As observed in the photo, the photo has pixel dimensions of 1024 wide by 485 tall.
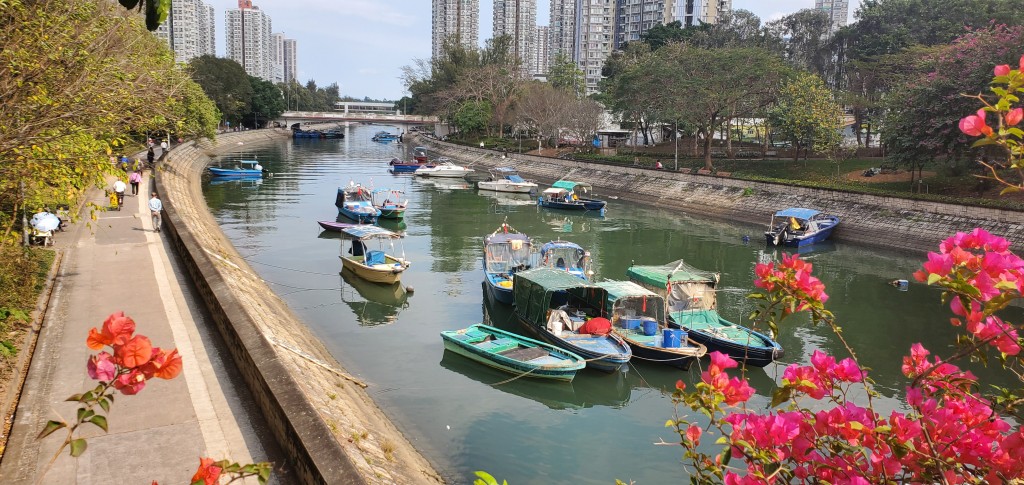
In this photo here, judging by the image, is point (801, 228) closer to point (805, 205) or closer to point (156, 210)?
point (805, 205)

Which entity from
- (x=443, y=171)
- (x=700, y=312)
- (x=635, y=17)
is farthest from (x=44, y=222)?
(x=635, y=17)

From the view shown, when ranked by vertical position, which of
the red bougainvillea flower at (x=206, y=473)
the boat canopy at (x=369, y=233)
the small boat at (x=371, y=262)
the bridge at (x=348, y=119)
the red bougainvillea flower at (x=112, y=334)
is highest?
the bridge at (x=348, y=119)

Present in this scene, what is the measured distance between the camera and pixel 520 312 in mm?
22625

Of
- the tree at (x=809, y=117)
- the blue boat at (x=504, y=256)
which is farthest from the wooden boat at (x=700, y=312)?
the tree at (x=809, y=117)

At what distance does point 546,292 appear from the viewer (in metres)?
21.1

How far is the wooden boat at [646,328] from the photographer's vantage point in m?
19.2

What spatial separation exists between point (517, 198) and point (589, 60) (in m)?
94.2

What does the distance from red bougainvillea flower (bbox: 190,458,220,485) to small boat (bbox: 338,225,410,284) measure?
22.8 meters

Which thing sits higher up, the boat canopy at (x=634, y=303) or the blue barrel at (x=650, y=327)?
the boat canopy at (x=634, y=303)

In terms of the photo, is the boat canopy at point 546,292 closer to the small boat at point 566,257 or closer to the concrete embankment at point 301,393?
the small boat at point 566,257

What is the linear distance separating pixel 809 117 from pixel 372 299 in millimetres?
34693

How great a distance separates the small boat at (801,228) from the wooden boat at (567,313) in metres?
19.8

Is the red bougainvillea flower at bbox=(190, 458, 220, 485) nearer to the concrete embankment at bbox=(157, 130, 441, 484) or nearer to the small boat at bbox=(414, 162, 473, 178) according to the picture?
the concrete embankment at bbox=(157, 130, 441, 484)

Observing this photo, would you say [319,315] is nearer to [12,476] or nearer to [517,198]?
[12,476]
